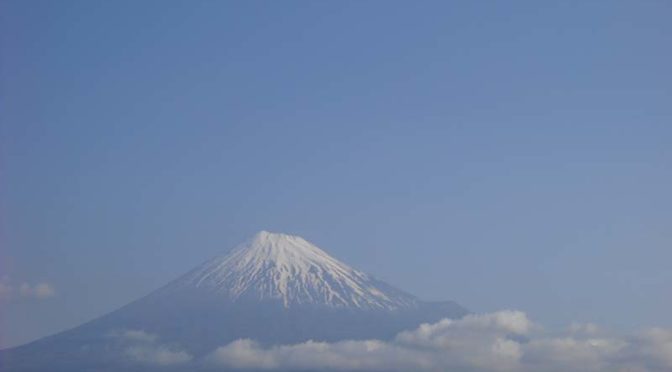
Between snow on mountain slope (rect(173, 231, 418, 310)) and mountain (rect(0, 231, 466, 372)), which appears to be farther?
snow on mountain slope (rect(173, 231, 418, 310))

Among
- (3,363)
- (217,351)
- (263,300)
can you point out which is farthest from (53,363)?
(263,300)

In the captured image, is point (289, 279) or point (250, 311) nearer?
point (250, 311)

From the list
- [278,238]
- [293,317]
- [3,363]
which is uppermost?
[278,238]

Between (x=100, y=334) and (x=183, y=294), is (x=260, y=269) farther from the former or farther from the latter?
(x=100, y=334)

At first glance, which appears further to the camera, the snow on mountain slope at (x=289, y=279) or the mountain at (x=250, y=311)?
the snow on mountain slope at (x=289, y=279)
